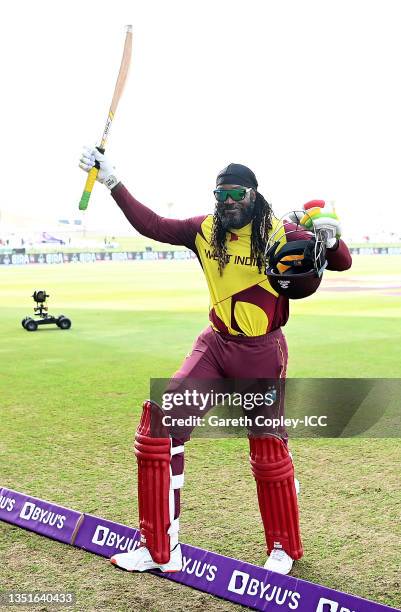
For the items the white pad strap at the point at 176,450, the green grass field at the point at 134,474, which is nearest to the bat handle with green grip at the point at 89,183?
the white pad strap at the point at 176,450

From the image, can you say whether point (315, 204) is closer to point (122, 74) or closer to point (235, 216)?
point (235, 216)

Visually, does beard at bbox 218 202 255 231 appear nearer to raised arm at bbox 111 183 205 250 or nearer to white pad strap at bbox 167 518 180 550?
raised arm at bbox 111 183 205 250

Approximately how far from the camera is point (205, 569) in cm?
405

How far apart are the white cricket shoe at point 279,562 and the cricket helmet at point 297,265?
147 cm

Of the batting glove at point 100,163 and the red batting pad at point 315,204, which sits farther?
the batting glove at point 100,163

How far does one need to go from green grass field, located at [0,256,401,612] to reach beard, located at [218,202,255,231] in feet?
6.40

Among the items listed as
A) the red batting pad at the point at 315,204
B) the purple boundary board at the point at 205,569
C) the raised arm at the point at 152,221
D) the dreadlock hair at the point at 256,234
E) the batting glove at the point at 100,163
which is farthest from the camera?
the raised arm at the point at 152,221

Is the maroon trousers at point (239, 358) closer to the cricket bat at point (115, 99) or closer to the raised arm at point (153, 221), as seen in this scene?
the raised arm at point (153, 221)

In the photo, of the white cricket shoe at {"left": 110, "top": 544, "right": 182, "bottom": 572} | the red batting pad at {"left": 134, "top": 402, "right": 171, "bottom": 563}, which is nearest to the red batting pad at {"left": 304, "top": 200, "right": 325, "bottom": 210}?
the red batting pad at {"left": 134, "top": 402, "right": 171, "bottom": 563}

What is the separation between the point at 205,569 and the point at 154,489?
52 centimetres

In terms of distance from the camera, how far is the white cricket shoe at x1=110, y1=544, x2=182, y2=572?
4.12 meters

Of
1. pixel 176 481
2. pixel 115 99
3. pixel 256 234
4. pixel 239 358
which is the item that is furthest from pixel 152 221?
pixel 176 481

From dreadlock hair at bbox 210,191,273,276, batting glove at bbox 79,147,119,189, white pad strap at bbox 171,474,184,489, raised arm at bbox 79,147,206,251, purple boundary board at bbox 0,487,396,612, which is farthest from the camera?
raised arm at bbox 79,147,206,251

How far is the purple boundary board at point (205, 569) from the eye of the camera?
3.61 m
